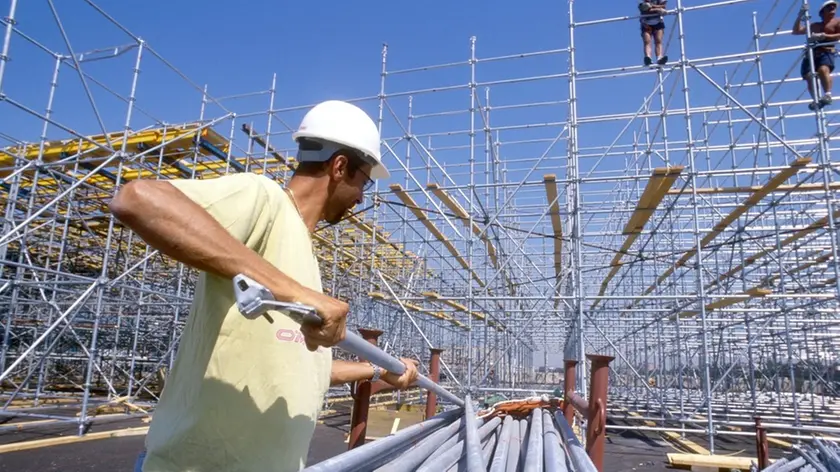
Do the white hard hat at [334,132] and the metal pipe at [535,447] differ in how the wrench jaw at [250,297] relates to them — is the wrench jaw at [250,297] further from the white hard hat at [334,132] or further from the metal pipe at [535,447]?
the metal pipe at [535,447]

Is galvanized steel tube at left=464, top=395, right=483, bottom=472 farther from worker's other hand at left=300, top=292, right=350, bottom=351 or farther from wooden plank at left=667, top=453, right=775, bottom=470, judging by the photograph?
wooden plank at left=667, top=453, right=775, bottom=470

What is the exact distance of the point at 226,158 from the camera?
9.60 m

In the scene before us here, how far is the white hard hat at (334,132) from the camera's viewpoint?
4.15 feet

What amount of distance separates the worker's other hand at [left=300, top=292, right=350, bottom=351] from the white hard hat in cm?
50

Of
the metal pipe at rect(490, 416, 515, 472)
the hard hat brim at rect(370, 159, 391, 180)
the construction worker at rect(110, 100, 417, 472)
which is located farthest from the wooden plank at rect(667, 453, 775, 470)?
the construction worker at rect(110, 100, 417, 472)

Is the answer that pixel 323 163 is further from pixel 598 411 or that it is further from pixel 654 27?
pixel 654 27

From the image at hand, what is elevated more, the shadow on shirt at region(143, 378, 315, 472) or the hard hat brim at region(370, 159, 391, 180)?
the hard hat brim at region(370, 159, 391, 180)

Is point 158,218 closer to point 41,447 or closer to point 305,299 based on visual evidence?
point 305,299

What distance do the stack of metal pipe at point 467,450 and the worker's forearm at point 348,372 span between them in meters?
0.22

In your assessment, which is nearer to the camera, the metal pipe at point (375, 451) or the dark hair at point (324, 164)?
the dark hair at point (324, 164)

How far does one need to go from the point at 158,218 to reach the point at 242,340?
318 mm

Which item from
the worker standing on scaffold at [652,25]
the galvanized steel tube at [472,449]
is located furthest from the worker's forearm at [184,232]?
the worker standing on scaffold at [652,25]

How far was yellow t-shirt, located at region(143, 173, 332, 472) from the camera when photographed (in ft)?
3.17

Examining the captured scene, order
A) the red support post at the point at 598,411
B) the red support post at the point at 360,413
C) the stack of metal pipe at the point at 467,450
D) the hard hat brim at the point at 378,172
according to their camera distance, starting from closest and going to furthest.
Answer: the hard hat brim at the point at 378,172, the stack of metal pipe at the point at 467,450, the red support post at the point at 598,411, the red support post at the point at 360,413
